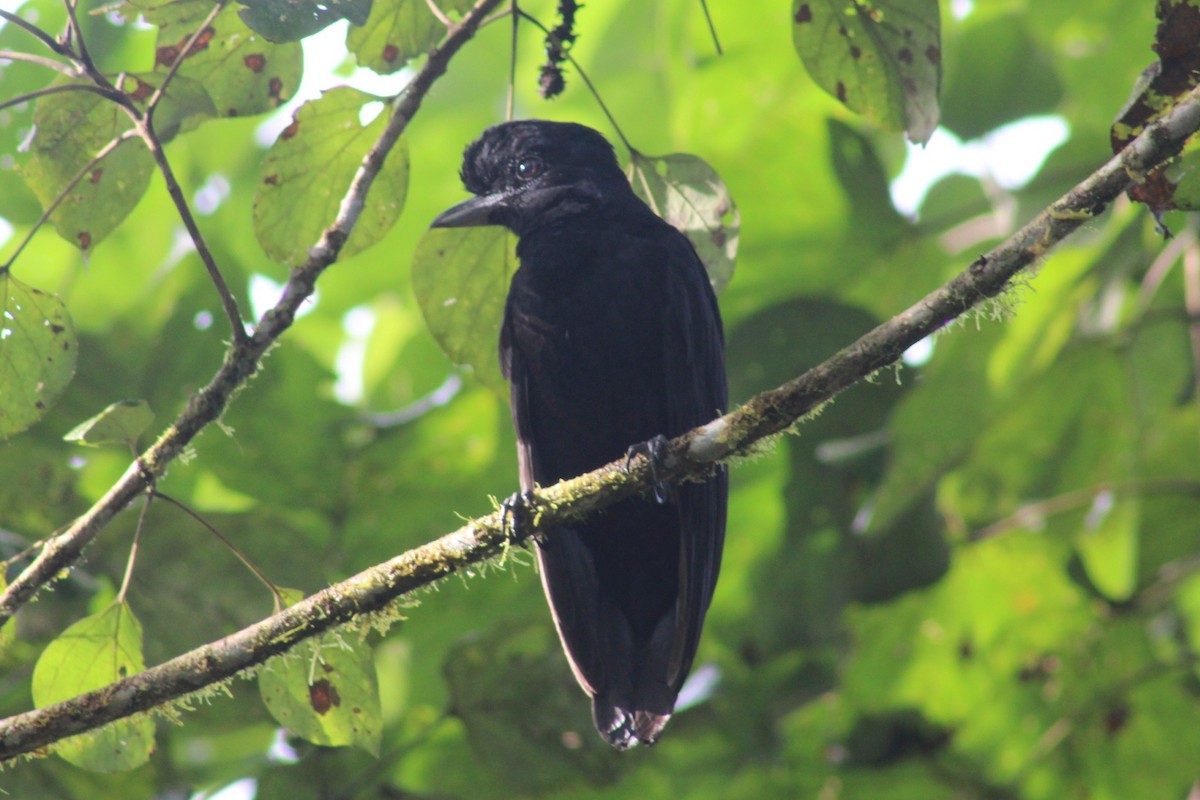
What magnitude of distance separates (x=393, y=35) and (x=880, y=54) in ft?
3.44

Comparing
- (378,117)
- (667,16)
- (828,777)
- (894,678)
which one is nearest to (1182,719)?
(894,678)

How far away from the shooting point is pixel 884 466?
4.36 meters

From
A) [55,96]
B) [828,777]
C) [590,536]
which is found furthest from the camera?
[828,777]

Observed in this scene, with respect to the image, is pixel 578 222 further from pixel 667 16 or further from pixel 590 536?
Result: pixel 667 16

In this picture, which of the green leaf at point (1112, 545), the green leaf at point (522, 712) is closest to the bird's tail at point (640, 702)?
the green leaf at point (522, 712)

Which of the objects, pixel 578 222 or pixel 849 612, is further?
pixel 849 612

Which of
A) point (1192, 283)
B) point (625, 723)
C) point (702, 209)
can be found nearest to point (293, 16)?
point (702, 209)

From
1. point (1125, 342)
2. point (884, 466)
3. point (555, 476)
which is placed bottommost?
point (884, 466)

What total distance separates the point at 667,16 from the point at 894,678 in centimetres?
260

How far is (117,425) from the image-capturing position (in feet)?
7.32

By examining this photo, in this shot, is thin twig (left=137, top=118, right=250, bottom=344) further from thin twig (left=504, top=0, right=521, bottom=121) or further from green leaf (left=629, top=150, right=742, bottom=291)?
green leaf (left=629, top=150, right=742, bottom=291)

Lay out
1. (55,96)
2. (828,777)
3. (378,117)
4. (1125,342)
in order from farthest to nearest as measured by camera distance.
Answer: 1. (828,777)
2. (1125,342)
3. (378,117)
4. (55,96)

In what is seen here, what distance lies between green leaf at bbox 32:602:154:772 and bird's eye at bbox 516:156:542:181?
1950 millimetres

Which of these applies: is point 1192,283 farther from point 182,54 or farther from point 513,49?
point 182,54
